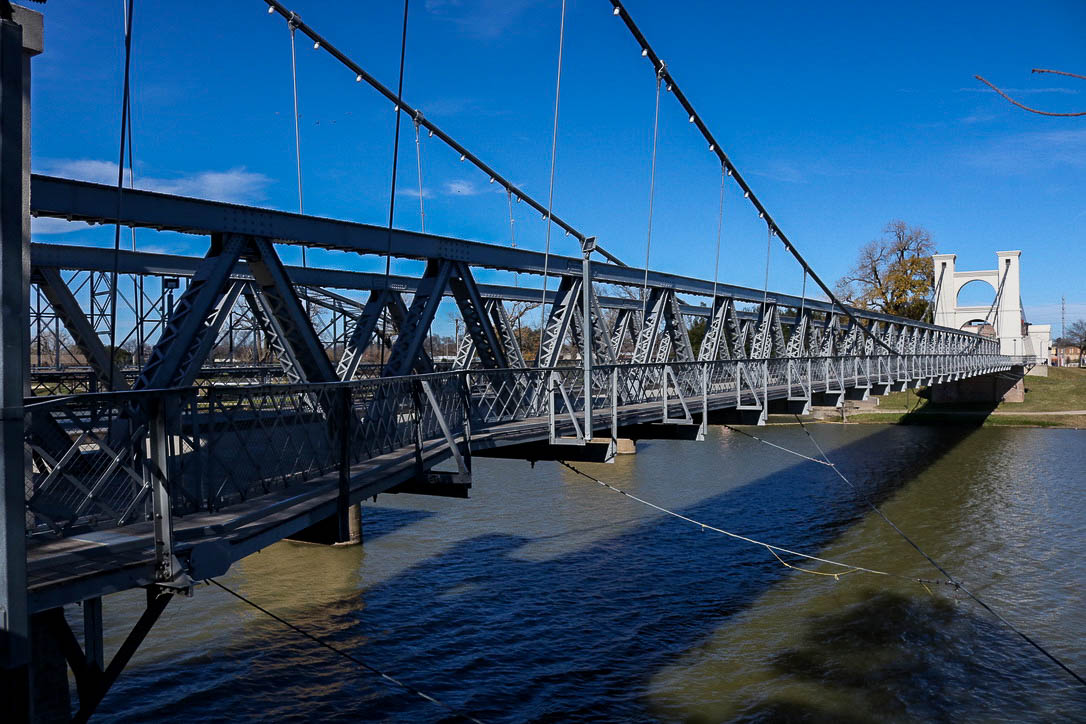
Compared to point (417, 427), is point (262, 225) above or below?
above

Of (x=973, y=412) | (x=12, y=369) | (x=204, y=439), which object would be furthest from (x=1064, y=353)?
(x=12, y=369)

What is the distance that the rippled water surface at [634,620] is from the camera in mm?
11172

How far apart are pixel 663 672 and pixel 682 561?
18.8 ft

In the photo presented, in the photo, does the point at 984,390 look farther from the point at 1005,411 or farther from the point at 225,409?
the point at 225,409

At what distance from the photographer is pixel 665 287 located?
18781 millimetres

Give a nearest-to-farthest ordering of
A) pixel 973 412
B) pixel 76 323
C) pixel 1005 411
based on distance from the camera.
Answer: pixel 76 323, pixel 973 412, pixel 1005 411

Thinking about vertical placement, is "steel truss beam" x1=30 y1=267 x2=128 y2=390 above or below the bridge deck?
above

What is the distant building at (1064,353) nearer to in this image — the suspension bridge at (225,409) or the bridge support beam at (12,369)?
the suspension bridge at (225,409)

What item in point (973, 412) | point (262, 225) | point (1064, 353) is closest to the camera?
point (262, 225)

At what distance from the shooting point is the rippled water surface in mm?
11172

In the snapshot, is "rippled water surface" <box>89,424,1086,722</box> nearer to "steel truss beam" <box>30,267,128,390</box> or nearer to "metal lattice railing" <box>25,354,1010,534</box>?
"metal lattice railing" <box>25,354,1010,534</box>

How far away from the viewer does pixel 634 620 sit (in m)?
14.0

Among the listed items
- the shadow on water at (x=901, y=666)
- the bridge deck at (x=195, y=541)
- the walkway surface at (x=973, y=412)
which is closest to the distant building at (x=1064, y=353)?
the walkway surface at (x=973, y=412)

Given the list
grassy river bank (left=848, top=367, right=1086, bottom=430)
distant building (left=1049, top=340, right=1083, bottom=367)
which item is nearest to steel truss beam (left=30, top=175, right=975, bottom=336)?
grassy river bank (left=848, top=367, right=1086, bottom=430)
